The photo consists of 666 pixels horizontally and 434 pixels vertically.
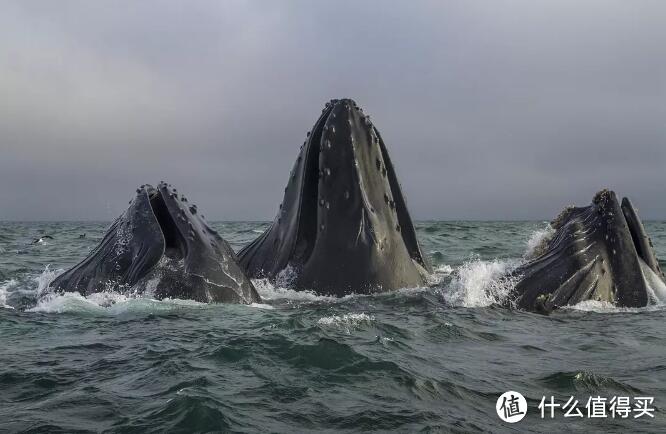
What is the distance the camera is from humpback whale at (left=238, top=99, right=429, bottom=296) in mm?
7844

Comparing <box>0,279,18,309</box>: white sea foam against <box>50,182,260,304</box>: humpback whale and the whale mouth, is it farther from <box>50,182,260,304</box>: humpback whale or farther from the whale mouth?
the whale mouth

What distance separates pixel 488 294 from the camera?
852cm

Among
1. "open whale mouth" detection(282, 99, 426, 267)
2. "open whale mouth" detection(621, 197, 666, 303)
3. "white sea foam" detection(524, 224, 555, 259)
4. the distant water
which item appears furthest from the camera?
"white sea foam" detection(524, 224, 555, 259)

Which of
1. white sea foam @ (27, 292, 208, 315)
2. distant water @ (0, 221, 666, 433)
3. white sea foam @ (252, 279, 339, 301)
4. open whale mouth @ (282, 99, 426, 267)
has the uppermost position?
open whale mouth @ (282, 99, 426, 267)

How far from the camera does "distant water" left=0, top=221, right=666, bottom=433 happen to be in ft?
14.9

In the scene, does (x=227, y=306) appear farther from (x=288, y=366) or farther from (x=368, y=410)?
(x=368, y=410)

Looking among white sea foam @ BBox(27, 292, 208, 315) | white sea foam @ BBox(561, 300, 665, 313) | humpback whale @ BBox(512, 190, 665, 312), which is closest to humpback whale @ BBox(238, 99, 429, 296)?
humpback whale @ BBox(512, 190, 665, 312)

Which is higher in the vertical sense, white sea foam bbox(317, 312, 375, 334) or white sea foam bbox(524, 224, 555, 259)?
white sea foam bbox(524, 224, 555, 259)

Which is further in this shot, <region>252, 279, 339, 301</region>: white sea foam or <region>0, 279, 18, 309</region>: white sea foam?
<region>0, 279, 18, 309</region>: white sea foam

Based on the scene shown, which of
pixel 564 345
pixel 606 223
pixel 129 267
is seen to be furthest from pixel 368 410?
pixel 606 223

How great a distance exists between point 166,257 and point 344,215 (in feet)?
6.25

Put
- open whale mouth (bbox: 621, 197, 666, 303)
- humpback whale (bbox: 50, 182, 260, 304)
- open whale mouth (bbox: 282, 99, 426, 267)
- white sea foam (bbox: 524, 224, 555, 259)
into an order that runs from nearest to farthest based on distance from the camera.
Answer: humpback whale (bbox: 50, 182, 260, 304) → open whale mouth (bbox: 282, 99, 426, 267) → open whale mouth (bbox: 621, 197, 666, 303) → white sea foam (bbox: 524, 224, 555, 259)

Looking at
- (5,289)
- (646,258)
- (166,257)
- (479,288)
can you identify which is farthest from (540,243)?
(5,289)

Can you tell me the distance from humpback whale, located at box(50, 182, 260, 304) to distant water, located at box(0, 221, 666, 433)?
15 cm
